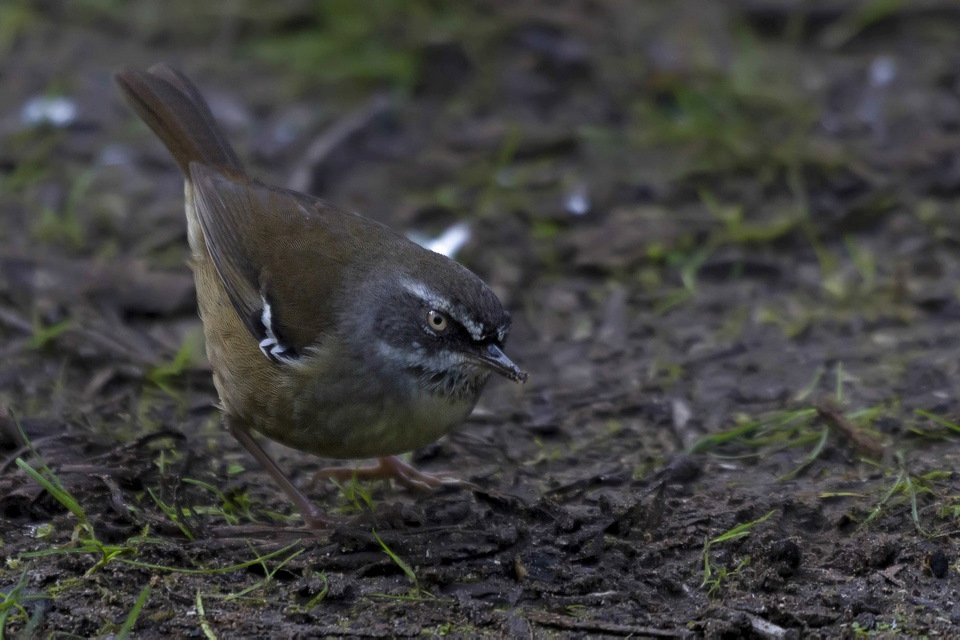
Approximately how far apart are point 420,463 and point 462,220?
2.49m

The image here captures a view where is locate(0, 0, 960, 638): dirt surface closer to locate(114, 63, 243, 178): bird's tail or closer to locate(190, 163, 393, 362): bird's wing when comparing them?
locate(190, 163, 393, 362): bird's wing

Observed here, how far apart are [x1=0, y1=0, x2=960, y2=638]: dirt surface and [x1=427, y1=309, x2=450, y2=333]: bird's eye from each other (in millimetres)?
867

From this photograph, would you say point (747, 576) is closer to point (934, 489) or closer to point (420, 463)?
point (934, 489)

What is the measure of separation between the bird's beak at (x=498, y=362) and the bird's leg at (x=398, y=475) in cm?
84

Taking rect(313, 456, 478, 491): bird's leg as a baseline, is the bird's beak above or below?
above

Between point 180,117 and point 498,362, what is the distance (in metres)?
2.42

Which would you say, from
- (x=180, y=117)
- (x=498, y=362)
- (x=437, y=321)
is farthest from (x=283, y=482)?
(x=180, y=117)

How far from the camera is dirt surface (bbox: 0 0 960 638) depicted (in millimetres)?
4492

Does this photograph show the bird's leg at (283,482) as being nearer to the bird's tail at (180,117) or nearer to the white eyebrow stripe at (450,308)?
the white eyebrow stripe at (450,308)

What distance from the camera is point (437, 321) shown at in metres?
4.94

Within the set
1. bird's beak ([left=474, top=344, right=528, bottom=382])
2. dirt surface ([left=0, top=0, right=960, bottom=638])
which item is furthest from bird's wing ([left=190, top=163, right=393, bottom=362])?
dirt surface ([left=0, top=0, right=960, bottom=638])

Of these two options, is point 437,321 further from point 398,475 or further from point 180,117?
point 180,117

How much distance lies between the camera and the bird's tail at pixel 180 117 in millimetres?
6055

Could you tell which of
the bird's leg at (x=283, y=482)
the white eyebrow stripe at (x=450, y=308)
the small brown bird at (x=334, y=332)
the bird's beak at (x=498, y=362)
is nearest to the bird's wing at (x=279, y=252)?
Result: the small brown bird at (x=334, y=332)
